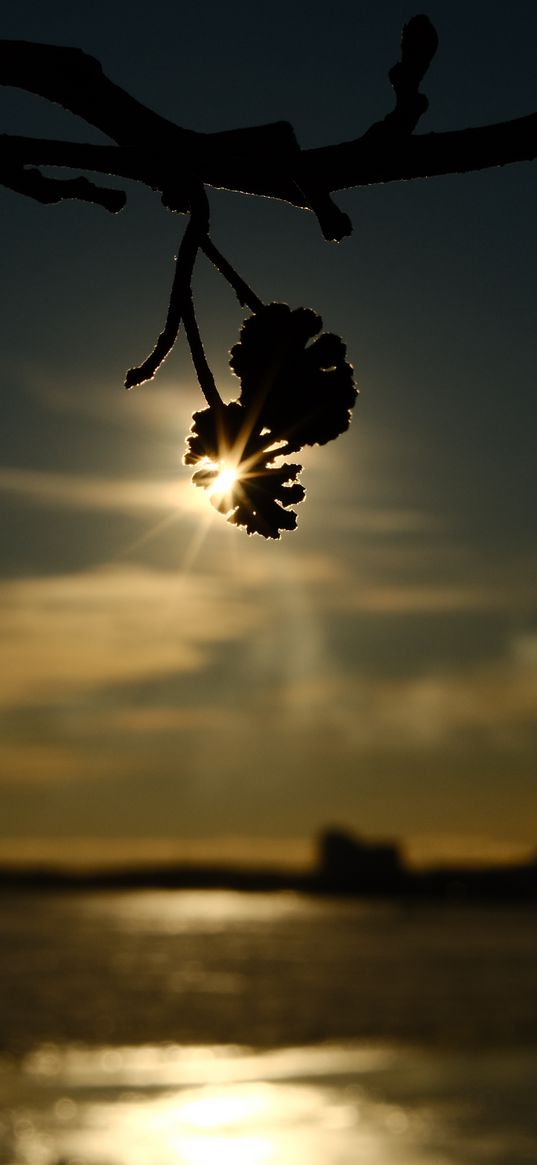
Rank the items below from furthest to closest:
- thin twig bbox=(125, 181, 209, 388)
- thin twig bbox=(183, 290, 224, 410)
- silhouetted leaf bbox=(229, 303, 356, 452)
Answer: thin twig bbox=(125, 181, 209, 388)
thin twig bbox=(183, 290, 224, 410)
silhouetted leaf bbox=(229, 303, 356, 452)

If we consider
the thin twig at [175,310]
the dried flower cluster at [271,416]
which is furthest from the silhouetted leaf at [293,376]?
the thin twig at [175,310]

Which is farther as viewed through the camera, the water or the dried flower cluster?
the water

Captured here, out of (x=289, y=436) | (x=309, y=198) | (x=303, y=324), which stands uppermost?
(x=309, y=198)

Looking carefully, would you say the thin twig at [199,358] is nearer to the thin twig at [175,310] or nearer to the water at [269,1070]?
the thin twig at [175,310]

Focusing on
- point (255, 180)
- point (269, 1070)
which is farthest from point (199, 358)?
point (269, 1070)

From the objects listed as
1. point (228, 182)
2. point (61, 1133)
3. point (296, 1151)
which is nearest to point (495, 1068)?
point (296, 1151)

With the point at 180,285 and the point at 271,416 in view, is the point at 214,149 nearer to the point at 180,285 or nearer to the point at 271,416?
the point at 180,285

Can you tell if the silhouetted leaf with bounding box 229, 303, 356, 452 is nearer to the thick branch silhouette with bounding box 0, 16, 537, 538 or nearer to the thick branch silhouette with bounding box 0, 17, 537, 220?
the thick branch silhouette with bounding box 0, 16, 537, 538

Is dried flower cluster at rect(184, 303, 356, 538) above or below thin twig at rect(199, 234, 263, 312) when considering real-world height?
below

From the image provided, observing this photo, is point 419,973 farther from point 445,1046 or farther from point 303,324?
point 303,324

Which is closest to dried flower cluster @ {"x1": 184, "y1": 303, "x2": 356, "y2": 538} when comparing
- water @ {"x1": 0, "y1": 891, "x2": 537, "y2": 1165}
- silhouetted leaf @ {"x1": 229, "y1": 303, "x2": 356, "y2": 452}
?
silhouetted leaf @ {"x1": 229, "y1": 303, "x2": 356, "y2": 452}

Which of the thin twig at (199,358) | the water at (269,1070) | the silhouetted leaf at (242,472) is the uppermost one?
the water at (269,1070)
